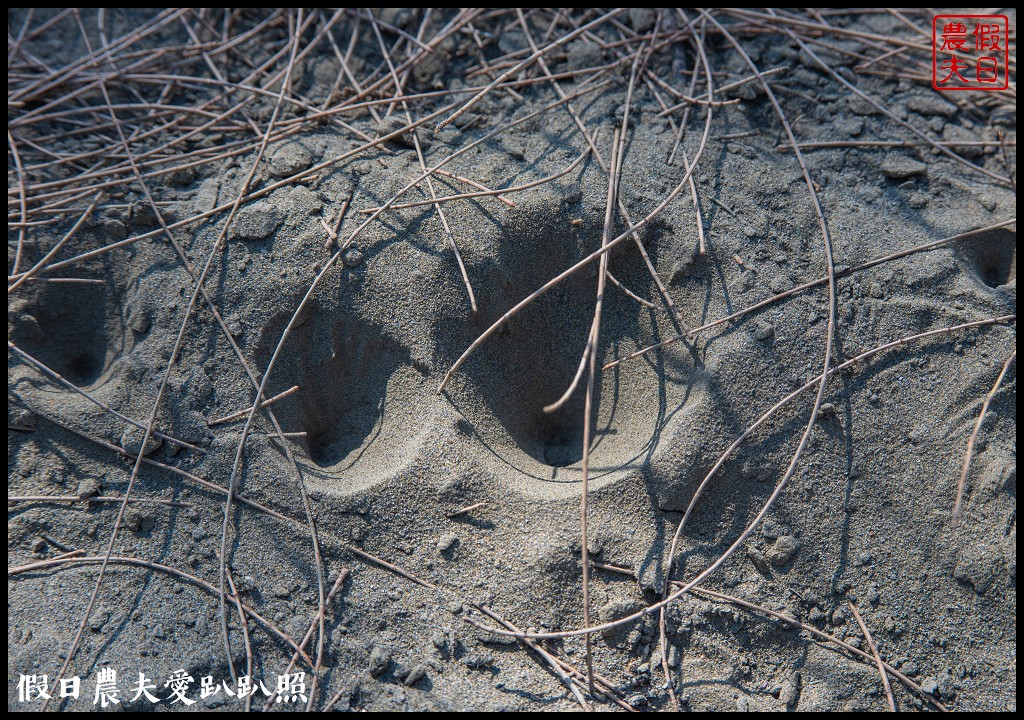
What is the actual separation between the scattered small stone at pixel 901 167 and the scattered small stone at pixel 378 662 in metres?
1.92

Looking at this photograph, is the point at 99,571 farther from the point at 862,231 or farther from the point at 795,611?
the point at 862,231

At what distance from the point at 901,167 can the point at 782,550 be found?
1201mm

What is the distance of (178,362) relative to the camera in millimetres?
1770

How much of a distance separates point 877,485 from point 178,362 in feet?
6.13

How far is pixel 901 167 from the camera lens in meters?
1.92

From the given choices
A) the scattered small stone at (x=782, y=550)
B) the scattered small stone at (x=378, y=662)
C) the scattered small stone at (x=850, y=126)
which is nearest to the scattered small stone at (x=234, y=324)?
the scattered small stone at (x=378, y=662)

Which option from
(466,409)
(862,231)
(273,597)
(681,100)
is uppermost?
(681,100)

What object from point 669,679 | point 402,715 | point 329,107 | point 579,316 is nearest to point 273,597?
point 402,715

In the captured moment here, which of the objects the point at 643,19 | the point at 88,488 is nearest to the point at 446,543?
the point at 88,488

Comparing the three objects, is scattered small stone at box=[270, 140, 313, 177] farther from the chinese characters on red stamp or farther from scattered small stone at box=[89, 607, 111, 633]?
the chinese characters on red stamp

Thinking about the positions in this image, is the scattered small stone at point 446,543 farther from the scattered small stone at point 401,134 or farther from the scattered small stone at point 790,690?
the scattered small stone at point 401,134

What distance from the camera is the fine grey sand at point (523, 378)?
1534 mm

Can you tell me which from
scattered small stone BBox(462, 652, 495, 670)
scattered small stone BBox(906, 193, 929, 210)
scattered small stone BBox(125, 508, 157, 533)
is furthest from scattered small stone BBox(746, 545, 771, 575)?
scattered small stone BBox(125, 508, 157, 533)

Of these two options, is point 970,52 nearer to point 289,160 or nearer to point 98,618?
point 289,160
